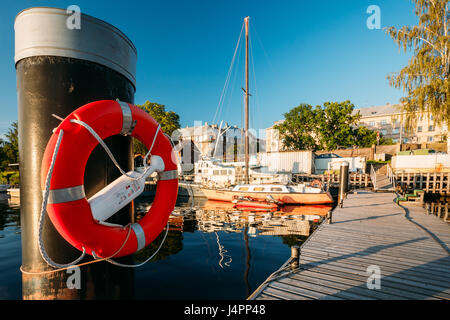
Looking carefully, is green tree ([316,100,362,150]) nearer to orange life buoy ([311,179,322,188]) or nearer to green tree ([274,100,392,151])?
green tree ([274,100,392,151])

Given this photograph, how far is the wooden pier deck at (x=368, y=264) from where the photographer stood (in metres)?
3.18

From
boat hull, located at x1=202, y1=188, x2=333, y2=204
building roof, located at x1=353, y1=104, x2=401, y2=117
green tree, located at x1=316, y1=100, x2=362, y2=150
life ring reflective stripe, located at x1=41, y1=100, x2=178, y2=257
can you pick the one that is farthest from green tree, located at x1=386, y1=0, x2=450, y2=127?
building roof, located at x1=353, y1=104, x2=401, y2=117

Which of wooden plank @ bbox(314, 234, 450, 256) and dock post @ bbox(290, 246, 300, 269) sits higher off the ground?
dock post @ bbox(290, 246, 300, 269)

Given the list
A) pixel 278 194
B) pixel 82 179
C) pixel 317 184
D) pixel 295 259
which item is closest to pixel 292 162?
pixel 317 184

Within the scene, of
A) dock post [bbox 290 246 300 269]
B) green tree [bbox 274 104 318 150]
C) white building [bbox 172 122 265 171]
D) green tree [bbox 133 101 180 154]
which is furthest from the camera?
white building [bbox 172 122 265 171]

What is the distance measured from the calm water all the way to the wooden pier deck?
1598mm

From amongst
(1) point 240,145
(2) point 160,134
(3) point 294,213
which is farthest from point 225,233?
(1) point 240,145

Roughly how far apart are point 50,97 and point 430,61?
16560mm

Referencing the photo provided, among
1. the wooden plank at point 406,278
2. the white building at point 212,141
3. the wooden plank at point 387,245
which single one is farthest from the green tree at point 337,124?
the wooden plank at point 406,278

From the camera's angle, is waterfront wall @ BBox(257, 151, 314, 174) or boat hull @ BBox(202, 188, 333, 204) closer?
boat hull @ BBox(202, 188, 333, 204)

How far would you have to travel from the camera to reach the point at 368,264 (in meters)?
4.08

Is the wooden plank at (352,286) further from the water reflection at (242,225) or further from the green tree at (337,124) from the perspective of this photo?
the green tree at (337,124)

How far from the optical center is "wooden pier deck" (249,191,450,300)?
10.4 ft
